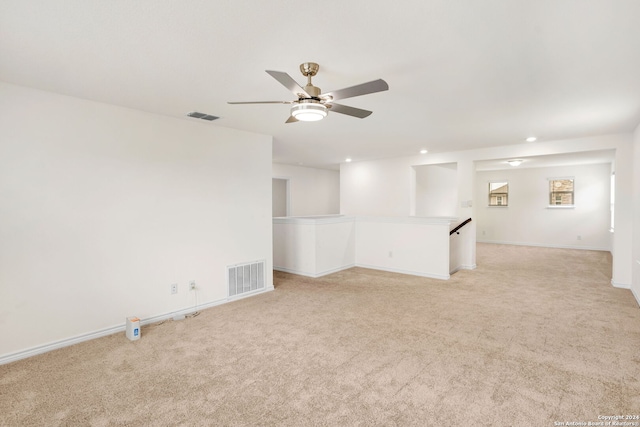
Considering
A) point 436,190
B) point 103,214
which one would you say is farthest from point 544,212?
point 103,214

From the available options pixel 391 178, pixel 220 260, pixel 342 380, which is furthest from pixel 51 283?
pixel 391 178

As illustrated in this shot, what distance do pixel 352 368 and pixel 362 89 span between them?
209 cm

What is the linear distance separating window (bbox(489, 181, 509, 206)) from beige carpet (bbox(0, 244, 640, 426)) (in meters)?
6.06

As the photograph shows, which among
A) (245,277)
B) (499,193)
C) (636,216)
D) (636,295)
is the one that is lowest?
(636,295)

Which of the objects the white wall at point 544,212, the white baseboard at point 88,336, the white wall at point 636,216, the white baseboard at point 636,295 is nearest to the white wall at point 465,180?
the white wall at point 636,216

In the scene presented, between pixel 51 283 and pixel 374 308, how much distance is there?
3350mm

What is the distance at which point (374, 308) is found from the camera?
13.2 ft

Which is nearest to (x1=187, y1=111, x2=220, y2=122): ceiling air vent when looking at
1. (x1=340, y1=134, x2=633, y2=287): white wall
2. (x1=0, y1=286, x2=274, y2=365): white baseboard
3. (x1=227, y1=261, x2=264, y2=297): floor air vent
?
(x1=227, y1=261, x2=264, y2=297): floor air vent

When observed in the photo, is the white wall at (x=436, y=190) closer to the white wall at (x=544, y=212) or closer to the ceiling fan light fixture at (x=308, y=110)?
the white wall at (x=544, y=212)

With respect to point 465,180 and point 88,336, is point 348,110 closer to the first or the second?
point 88,336

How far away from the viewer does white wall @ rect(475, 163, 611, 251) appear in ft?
27.7

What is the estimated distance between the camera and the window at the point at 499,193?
9.95 meters

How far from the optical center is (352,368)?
2572 mm

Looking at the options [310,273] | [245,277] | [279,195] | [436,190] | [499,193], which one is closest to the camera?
[245,277]
